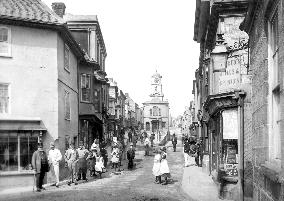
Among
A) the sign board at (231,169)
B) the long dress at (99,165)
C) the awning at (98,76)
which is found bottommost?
the long dress at (99,165)

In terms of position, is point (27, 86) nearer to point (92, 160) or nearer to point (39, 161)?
point (39, 161)

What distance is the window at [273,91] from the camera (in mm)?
6629

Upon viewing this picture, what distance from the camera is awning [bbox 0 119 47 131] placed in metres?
17.8

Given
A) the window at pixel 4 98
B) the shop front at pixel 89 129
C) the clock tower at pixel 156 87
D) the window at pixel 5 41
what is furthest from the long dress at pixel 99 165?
the clock tower at pixel 156 87

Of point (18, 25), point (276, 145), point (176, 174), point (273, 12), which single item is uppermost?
point (18, 25)

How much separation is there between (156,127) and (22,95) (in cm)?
8172

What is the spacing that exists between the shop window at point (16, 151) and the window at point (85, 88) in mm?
9342

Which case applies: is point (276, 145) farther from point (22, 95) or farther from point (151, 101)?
point (151, 101)

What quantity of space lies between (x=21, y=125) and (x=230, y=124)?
9.13 meters

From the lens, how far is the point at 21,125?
18.2 meters

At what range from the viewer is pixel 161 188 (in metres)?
16.4

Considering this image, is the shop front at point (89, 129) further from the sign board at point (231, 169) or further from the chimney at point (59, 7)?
the sign board at point (231, 169)

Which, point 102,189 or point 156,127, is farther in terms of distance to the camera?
point 156,127

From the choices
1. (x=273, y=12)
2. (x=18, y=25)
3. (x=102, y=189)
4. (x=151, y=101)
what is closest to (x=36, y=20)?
(x=18, y=25)
